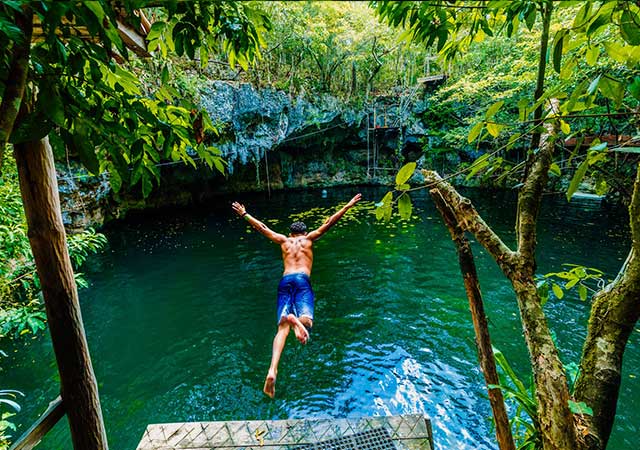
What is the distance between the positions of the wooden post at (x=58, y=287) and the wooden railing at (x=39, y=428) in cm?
5

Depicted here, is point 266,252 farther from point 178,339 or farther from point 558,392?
point 558,392

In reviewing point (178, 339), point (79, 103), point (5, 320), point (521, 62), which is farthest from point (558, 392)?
point (521, 62)

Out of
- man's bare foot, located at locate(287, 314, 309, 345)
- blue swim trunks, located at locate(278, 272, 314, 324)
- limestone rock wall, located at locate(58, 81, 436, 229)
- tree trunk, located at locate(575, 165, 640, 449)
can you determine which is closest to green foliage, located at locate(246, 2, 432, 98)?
limestone rock wall, located at locate(58, 81, 436, 229)

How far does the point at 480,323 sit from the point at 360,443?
1731mm

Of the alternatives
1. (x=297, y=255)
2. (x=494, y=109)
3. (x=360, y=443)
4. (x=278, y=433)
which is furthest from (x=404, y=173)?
(x=297, y=255)

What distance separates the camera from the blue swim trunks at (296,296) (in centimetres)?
435

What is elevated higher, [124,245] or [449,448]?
[124,245]

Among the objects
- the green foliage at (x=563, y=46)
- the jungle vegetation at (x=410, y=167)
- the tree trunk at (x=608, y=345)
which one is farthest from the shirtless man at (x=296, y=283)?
the green foliage at (x=563, y=46)

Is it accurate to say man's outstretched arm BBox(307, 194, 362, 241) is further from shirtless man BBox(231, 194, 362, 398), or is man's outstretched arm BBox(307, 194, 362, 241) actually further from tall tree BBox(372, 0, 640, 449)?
tall tree BBox(372, 0, 640, 449)

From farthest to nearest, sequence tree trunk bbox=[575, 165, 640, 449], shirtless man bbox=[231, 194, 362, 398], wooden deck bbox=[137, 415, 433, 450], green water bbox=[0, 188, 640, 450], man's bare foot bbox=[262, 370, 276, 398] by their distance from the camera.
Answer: green water bbox=[0, 188, 640, 450] → shirtless man bbox=[231, 194, 362, 398] → man's bare foot bbox=[262, 370, 276, 398] → wooden deck bbox=[137, 415, 433, 450] → tree trunk bbox=[575, 165, 640, 449]

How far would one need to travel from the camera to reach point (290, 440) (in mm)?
3041

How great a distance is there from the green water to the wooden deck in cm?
104

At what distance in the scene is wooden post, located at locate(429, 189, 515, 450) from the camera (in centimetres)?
202

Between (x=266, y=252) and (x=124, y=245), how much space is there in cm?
522
